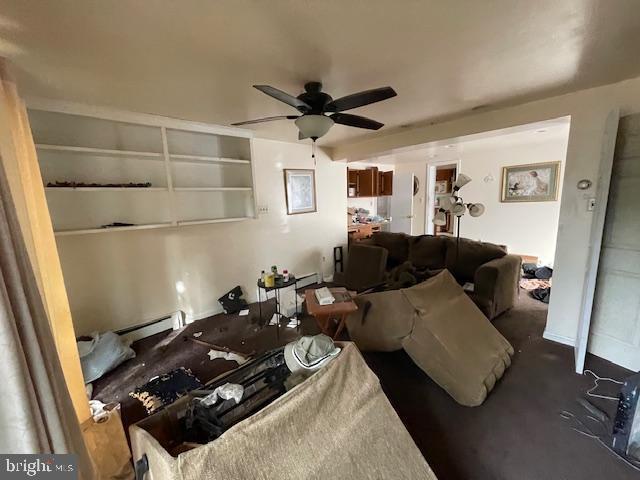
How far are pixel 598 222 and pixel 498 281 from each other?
97 cm

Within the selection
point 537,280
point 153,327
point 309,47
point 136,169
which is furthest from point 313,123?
point 537,280

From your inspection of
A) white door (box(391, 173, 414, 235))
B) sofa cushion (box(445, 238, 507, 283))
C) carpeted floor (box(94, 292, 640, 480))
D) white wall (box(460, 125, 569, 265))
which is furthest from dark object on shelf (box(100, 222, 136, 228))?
white door (box(391, 173, 414, 235))

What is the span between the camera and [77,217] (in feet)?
8.10

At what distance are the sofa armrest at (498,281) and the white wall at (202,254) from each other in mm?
2381

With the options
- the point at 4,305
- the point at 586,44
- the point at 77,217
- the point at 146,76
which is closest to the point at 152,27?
the point at 146,76

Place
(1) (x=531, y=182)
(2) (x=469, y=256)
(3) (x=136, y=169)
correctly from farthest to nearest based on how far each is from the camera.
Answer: (1) (x=531, y=182) < (2) (x=469, y=256) < (3) (x=136, y=169)

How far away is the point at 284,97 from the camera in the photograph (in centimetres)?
162

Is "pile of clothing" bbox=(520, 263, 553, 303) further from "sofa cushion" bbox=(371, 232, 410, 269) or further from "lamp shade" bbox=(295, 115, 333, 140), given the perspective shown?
"lamp shade" bbox=(295, 115, 333, 140)

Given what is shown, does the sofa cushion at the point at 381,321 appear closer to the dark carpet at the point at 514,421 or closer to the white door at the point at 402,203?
the dark carpet at the point at 514,421

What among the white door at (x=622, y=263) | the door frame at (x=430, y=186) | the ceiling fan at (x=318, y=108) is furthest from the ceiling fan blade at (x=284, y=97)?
the door frame at (x=430, y=186)

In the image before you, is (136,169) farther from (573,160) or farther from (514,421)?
(573,160)

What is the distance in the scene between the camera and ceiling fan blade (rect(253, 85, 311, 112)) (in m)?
1.50

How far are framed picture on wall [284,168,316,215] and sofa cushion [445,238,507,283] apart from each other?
2077 mm

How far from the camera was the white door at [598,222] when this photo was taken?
6.32 feet
